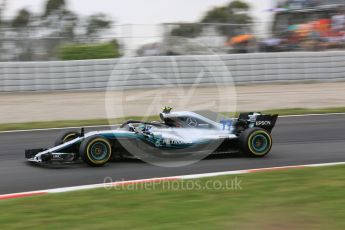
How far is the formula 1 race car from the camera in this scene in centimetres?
736

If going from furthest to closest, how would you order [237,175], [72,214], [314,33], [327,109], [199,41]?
[314,33], [199,41], [327,109], [237,175], [72,214]

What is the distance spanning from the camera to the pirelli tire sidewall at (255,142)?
779cm

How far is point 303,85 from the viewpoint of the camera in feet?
62.5

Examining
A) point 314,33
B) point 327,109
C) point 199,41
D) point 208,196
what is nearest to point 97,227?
point 208,196

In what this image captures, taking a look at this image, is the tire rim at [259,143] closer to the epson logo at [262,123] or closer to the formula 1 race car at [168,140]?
the formula 1 race car at [168,140]

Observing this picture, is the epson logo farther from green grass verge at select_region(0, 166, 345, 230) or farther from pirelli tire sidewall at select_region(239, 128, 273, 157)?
green grass verge at select_region(0, 166, 345, 230)

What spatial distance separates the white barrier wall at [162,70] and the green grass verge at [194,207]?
10.7 m

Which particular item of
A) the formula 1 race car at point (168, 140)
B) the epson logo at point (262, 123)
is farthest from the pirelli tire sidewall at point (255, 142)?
the epson logo at point (262, 123)

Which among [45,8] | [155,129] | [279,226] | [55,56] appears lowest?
[279,226]

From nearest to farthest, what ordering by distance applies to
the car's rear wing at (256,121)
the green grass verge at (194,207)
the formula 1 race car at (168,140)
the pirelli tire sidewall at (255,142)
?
1. the green grass verge at (194,207)
2. the formula 1 race car at (168,140)
3. the pirelli tire sidewall at (255,142)
4. the car's rear wing at (256,121)

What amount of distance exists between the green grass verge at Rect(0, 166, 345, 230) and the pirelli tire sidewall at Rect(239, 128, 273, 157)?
1.45 metres

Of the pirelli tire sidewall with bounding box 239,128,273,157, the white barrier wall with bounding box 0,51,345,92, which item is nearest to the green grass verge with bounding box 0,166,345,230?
the pirelli tire sidewall with bounding box 239,128,273,157

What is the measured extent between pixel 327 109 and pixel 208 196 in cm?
889

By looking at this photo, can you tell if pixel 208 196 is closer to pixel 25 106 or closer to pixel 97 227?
pixel 97 227
